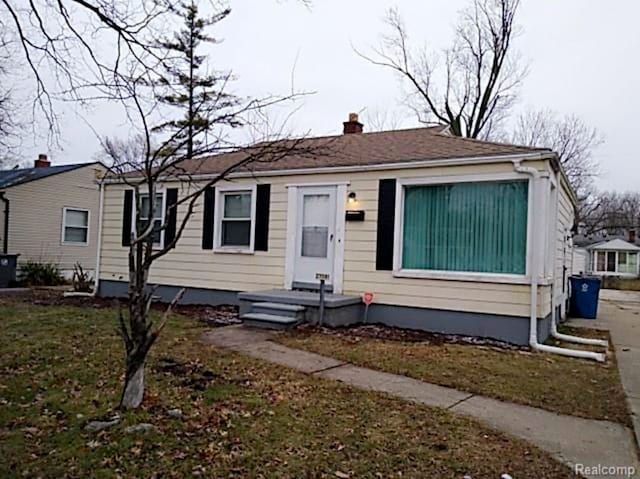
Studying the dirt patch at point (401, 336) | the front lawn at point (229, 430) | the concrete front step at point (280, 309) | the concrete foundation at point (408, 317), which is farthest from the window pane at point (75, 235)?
the front lawn at point (229, 430)

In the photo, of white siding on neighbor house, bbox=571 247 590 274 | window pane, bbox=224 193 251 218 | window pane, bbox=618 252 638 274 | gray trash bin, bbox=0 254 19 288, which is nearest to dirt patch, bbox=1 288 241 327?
window pane, bbox=224 193 251 218

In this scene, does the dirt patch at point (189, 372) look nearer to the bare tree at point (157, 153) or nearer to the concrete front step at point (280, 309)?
the bare tree at point (157, 153)

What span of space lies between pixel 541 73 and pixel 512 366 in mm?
19694

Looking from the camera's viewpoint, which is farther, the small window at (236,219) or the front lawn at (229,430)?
the small window at (236,219)

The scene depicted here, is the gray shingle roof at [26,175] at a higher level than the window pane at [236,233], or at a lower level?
higher

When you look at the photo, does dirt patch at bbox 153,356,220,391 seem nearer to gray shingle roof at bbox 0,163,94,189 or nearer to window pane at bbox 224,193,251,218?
window pane at bbox 224,193,251,218

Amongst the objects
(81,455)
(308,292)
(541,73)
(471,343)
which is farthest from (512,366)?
(541,73)

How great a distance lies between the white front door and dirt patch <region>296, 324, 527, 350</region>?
4.28ft

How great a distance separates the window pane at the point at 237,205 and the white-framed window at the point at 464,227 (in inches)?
124

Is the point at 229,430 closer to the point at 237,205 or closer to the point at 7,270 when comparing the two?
the point at 237,205

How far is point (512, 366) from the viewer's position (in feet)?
20.1

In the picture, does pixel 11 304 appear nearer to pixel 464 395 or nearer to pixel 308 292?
pixel 308 292

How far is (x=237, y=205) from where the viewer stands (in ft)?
33.9

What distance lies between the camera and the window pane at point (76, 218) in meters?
18.8
